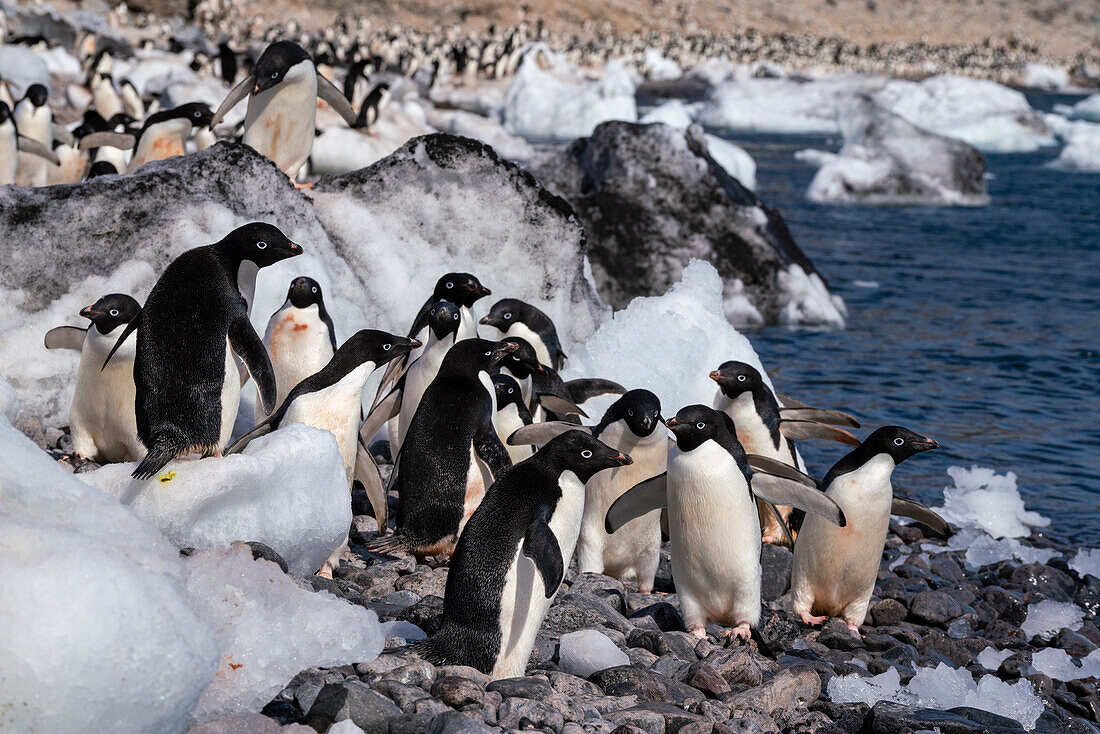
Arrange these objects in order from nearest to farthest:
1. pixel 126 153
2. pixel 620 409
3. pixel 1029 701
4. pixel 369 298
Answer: pixel 1029 701
pixel 620 409
pixel 369 298
pixel 126 153

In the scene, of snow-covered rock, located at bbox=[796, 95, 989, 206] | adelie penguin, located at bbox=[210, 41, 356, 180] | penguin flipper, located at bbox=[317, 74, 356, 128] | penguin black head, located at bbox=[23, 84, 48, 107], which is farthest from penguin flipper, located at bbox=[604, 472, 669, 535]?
snow-covered rock, located at bbox=[796, 95, 989, 206]

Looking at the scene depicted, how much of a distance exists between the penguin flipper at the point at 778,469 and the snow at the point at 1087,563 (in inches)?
94.5

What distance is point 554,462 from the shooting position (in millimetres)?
3738

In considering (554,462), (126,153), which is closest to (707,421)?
(554,462)

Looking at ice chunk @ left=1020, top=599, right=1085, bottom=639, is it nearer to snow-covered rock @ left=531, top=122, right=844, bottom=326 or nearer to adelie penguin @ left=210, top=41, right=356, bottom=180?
adelie penguin @ left=210, top=41, right=356, bottom=180

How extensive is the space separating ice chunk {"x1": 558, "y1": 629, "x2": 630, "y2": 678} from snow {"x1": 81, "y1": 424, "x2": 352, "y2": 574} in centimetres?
97

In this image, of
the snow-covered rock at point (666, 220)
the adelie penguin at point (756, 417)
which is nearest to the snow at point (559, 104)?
the snow-covered rock at point (666, 220)

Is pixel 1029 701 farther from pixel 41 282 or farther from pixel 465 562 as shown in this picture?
pixel 41 282

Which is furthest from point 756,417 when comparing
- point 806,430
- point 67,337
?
point 67,337

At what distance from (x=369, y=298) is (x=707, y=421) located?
9.55ft

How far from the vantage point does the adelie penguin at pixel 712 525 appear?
440 centimetres

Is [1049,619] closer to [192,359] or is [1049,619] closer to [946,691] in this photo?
[946,691]

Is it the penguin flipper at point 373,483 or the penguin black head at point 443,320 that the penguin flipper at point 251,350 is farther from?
the penguin black head at point 443,320

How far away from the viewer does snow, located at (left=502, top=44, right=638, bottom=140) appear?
27922 mm
